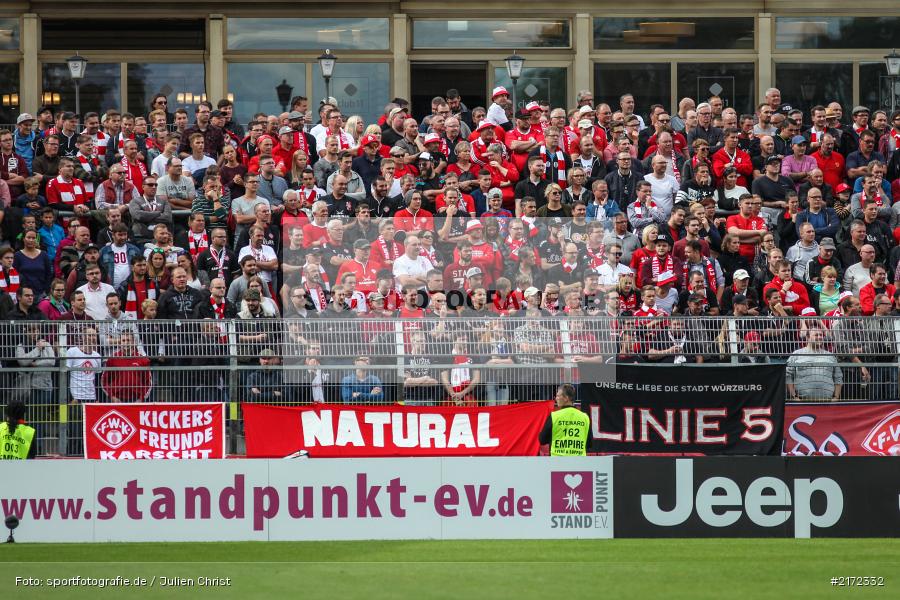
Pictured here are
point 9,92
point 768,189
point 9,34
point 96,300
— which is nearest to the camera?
point 96,300

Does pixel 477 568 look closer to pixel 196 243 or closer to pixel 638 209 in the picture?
pixel 196 243

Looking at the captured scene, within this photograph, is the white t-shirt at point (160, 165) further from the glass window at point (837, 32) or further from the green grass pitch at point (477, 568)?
the glass window at point (837, 32)

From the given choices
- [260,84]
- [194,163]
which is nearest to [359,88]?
[260,84]

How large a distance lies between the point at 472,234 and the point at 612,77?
10743 mm

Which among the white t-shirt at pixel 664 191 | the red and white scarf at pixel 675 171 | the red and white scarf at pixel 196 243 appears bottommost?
the red and white scarf at pixel 196 243

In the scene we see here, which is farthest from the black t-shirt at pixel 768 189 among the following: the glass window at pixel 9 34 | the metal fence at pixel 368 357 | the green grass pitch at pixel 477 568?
the glass window at pixel 9 34

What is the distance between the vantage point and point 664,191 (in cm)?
2139

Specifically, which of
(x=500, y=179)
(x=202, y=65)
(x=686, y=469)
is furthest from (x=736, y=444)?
(x=202, y=65)

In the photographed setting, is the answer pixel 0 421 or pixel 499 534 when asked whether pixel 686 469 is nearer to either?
pixel 499 534

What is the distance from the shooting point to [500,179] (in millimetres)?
21453

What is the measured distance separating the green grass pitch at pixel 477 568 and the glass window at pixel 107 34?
1479 centimetres

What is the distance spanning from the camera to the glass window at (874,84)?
29.1 metres

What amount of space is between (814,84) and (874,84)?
1175mm

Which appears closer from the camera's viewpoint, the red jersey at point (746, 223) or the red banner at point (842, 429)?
the red banner at point (842, 429)
